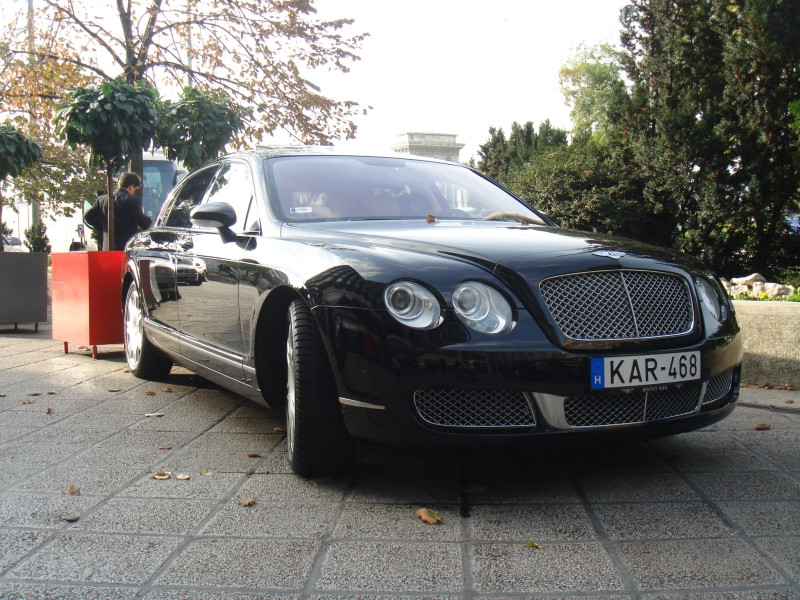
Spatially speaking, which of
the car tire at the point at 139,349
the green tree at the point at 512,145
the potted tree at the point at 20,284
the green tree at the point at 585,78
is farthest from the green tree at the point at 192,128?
the green tree at the point at 585,78

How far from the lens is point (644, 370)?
3498 millimetres

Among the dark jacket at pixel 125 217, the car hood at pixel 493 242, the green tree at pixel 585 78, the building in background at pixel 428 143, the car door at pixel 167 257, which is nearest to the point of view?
the car hood at pixel 493 242

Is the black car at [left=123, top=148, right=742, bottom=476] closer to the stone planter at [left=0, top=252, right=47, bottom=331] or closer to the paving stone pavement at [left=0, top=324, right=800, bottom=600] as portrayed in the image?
the paving stone pavement at [left=0, top=324, right=800, bottom=600]

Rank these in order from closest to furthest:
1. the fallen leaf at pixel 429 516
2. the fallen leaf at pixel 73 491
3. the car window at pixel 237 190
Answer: the fallen leaf at pixel 429 516
the fallen leaf at pixel 73 491
the car window at pixel 237 190

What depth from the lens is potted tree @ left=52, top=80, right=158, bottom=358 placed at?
8.19 m

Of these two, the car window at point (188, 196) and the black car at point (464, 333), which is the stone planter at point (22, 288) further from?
the black car at point (464, 333)

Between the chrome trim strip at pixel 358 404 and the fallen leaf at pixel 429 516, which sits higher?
the chrome trim strip at pixel 358 404

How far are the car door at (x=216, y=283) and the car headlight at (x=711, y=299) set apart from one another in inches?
84.8

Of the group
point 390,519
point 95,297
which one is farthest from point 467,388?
point 95,297

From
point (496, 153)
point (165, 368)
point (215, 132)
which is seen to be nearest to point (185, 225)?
point (165, 368)

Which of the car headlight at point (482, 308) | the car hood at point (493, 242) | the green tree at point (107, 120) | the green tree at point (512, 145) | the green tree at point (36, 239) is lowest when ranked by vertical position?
the green tree at point (36, 239)

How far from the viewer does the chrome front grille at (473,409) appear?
3.38 m

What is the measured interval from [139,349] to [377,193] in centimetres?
283

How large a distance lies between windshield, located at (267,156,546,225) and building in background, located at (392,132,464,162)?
53.7 metres
